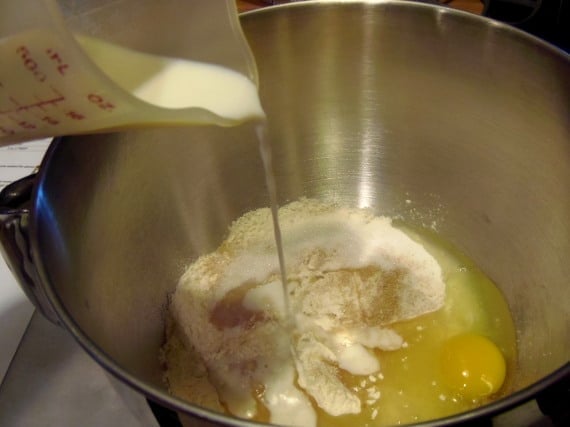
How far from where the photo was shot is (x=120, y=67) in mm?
922

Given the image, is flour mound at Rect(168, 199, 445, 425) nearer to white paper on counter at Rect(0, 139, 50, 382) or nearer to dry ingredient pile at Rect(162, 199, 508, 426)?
dry ingredient pile at Rect(162, 199, 508, 426)

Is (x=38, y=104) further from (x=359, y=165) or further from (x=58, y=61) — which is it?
(x=359, y=165)

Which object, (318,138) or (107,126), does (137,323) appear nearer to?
(107,126)

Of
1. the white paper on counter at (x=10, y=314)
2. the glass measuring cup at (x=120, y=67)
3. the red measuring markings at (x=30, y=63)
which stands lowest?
the white paper on counter at (x=10, y=314)

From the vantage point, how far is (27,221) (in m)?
0.86

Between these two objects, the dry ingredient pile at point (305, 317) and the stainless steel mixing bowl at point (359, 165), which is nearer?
the stainless steel mixing bowl at point (359, 165)

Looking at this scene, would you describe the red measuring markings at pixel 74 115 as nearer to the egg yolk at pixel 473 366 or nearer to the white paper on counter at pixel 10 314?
the white paper on counter at pixel 10 314

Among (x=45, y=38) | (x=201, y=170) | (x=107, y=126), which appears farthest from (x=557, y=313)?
Result: (x=45, y=38)

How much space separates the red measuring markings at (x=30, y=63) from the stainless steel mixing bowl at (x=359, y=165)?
27cm

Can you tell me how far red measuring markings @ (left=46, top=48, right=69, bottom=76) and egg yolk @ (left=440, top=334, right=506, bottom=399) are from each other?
100 centimetres

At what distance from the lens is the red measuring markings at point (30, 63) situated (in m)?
0.65

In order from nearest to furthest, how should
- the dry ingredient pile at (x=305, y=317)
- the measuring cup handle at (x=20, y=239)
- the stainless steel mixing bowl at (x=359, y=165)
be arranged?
1. the measuring cup handle at (x=20, y=239)
2. the stainless steel mixing bowl at (x=359, y=165)
3. the dry ingredient pile at (x=305, y=317)

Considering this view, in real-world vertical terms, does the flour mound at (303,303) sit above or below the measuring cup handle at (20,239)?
below

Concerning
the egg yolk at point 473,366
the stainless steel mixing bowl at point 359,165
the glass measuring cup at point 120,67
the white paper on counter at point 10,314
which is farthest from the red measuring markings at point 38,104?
the egg yolk at point 473,366
